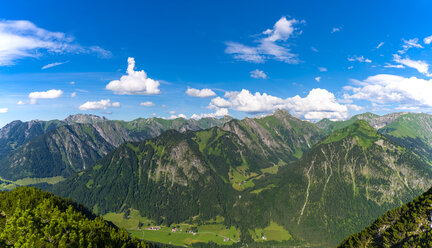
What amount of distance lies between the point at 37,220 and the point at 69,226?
31.2 feet

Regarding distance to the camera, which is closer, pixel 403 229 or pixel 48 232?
pixel 48 232

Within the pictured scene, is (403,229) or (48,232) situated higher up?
(48,232)

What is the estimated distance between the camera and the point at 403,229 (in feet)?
300

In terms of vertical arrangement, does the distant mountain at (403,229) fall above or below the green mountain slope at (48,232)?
below

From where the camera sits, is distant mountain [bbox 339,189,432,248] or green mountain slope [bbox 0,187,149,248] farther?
distant mountain [bbox 339,189,432,248]

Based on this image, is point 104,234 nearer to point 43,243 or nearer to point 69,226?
point 69,226

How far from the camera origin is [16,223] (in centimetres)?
6034

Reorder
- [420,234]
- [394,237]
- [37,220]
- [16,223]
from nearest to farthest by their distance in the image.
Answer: [16,223]
[37,220]
[420,234]
[394,237]

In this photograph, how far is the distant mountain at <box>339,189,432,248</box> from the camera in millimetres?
85250

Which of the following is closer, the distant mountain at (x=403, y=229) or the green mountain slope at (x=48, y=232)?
the green mountain slope at (x=48, y=232)

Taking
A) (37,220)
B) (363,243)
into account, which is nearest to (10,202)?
(37,220)

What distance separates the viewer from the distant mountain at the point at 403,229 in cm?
8525

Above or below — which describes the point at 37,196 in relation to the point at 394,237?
above

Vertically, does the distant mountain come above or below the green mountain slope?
below
